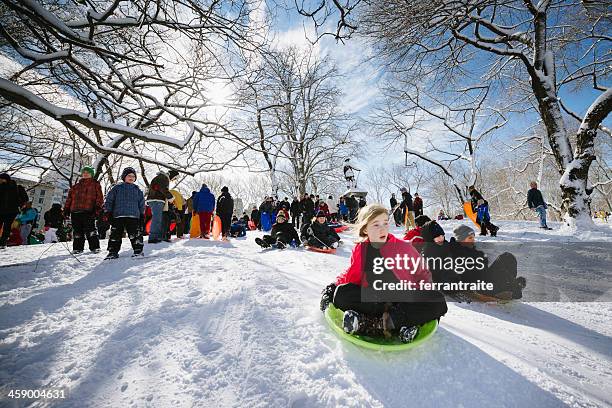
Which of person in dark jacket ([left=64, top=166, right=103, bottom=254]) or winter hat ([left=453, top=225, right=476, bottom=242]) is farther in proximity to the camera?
person in dark jacket ([left=64, top=166, right=103, bottom=254])

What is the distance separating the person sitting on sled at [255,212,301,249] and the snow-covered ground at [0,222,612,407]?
3448 mm

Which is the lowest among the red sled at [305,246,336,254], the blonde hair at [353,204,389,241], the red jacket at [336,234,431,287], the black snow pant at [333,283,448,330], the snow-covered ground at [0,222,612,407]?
the snow-covered ground at [0,222,612,407]

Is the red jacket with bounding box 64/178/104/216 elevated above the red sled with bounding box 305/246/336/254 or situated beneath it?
elevated above

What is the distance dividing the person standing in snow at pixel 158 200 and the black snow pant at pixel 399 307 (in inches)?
219

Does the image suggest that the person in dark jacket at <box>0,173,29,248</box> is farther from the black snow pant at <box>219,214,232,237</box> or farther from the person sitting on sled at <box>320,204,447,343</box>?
the person sitting on sled at <box>320,204,447,343</box>

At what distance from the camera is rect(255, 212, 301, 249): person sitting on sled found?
266 inches

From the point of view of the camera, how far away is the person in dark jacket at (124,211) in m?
4.76

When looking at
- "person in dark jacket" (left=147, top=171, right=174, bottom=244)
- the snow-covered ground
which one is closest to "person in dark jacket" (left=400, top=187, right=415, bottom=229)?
the snow-covered ground

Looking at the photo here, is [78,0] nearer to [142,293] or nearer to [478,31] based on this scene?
[142,293]

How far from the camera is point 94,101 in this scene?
5281mm

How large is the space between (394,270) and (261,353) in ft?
4.23

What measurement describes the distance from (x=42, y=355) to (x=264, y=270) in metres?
2.44

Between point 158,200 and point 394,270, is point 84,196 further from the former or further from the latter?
point 394,270

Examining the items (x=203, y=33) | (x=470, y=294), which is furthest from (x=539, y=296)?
(x=203, y=33)
